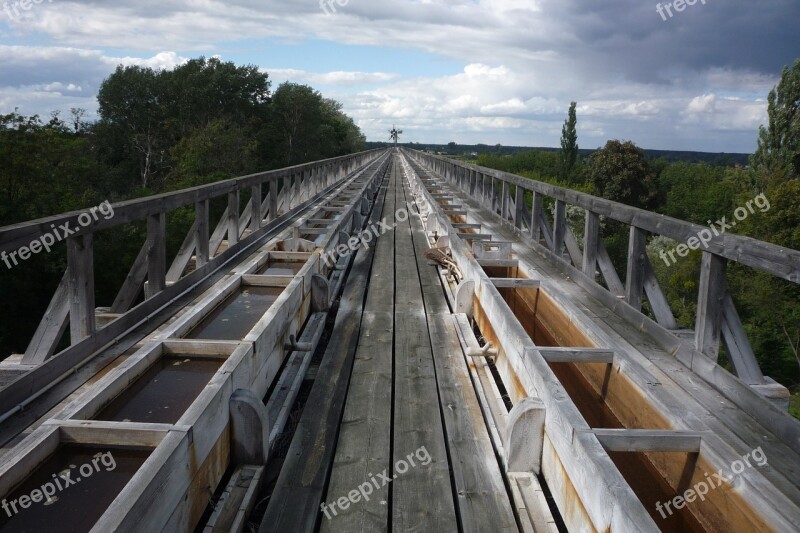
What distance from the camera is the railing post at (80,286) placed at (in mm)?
3180

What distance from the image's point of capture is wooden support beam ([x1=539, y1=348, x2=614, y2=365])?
10.9ft

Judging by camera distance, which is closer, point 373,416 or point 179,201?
point 373,416

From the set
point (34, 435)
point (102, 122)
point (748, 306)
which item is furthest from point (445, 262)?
point (102, 122)

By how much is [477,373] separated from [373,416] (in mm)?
912

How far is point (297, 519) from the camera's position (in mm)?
2457

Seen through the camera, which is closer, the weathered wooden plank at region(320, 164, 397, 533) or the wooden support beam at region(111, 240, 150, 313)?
the weathered wooden plank at region(320, 164, 397, 533)

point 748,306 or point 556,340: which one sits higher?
point 556,340

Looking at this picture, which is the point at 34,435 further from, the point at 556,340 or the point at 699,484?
the point at 556,340

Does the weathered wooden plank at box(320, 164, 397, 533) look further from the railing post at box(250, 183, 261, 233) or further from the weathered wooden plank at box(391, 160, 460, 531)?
the railing post at box(250, 183, 261, 233)

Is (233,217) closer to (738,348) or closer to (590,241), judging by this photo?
(590,241)
